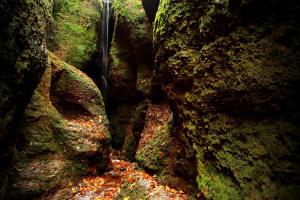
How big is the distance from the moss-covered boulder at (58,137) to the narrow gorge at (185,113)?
0.10ft

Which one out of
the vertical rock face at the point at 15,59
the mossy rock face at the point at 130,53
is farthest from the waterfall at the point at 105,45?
the vertical rock face at the point at 15,59

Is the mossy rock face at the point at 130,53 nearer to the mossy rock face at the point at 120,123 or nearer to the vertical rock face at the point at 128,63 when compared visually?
the vertical rock face at the point at 128,63

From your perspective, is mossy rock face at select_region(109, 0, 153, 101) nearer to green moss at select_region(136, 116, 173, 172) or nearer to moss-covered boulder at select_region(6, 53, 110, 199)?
moss-covered boulder at select_region(6, 53, 110, 199)

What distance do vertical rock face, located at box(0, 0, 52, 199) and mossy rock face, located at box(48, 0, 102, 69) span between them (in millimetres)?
6989

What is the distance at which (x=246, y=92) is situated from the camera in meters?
2.45

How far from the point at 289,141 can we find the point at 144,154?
15.0 ft

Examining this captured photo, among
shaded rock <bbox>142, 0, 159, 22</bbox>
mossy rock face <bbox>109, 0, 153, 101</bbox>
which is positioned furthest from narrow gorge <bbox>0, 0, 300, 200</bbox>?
shaded rock <bbox>142, 0, 159, 22</bbox>

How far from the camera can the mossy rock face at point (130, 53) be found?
1045cm

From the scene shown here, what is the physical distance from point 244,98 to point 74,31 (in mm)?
11250

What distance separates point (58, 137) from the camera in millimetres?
5383

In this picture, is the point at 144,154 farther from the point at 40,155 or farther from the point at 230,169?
the point at 230,169

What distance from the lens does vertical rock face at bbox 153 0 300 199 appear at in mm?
1991

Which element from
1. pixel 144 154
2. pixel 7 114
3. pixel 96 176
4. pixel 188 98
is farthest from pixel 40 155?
pixel 188 98

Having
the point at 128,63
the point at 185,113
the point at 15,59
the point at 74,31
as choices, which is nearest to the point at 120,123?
the point at 128,63
